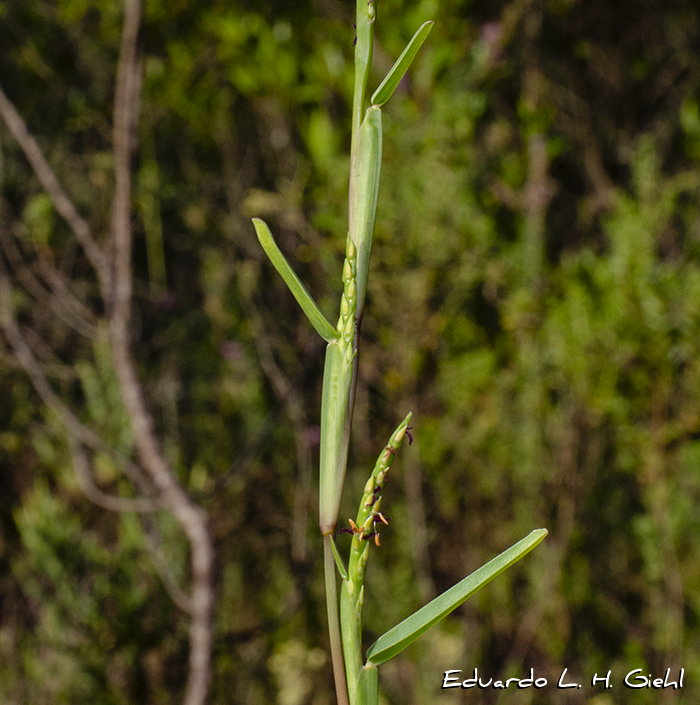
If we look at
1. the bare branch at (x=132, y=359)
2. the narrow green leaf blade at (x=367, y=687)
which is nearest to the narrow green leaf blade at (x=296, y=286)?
the narrow green leaf blade at (x=367, y=687)

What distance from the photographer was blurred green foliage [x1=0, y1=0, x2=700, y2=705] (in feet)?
3.60

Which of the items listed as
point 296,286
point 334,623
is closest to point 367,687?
point 334,623

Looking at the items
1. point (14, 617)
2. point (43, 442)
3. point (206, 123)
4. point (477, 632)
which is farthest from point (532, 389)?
point (14, 617)

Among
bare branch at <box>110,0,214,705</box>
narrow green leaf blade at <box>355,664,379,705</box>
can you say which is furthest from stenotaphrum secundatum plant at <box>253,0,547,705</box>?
bare branch at <box>110,0,214,705</box>

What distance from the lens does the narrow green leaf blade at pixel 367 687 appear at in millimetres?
195

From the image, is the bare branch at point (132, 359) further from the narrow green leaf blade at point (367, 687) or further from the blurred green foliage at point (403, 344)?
the narrow green leaf blade at point (367, 687)

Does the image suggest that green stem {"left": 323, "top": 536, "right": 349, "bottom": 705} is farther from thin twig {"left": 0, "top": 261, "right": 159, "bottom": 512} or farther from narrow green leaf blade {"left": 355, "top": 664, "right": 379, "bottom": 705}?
thin twig {"left": 0, "top": 261, "right": 159, "bottom": 512}

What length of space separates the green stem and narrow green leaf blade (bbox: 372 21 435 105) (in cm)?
15

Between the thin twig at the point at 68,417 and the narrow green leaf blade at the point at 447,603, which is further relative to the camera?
the thin twig at the point at 68,417

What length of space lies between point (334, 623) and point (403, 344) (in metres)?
1.01

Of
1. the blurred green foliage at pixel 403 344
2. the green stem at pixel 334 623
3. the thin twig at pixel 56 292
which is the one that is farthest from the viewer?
the blurred green foliage at pixel 403 344

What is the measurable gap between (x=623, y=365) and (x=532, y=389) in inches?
7.3

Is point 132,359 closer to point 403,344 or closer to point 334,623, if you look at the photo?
point 403,344

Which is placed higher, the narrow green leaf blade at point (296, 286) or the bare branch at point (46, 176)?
the bare branch at point (46, 176)
